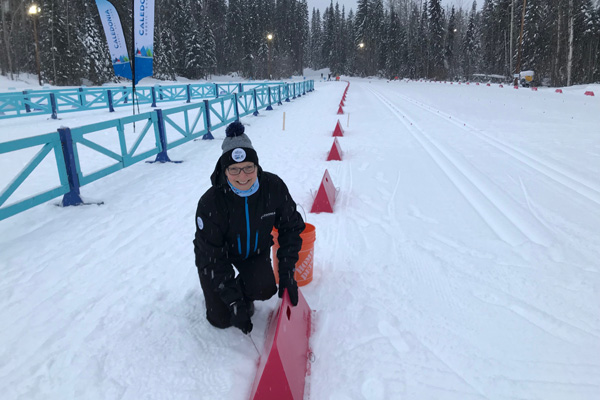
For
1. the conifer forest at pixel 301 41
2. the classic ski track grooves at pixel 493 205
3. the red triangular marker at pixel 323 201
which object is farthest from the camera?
the conifer forest at pixel 301 41

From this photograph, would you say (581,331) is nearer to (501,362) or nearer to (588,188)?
(501,362)

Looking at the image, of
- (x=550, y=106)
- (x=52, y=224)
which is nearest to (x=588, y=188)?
(x=52, y=224)

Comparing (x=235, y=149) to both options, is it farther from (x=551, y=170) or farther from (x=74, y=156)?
(x=551, y=170)

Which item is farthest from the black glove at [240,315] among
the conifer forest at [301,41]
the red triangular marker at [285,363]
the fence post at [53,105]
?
the conifer forest at [301,41]

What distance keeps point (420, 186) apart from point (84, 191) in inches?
223

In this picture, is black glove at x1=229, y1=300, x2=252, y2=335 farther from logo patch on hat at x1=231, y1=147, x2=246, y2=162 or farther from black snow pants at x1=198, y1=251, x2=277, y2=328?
logo patch on hat at x1=231, y1=147, x2=246, y2=162

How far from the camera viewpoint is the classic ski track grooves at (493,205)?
164 inches

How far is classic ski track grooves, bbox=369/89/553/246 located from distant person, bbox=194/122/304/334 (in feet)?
9.41

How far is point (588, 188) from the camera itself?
539 cm

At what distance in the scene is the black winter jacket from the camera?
93.7 inches

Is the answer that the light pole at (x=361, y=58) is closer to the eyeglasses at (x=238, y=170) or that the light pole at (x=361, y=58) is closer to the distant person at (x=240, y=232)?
the distant person at (x=240, y=232)

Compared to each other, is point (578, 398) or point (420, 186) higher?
point (420, 186)

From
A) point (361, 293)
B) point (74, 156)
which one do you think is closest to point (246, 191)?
point (361, 293)

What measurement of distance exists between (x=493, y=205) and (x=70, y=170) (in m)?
6.14
